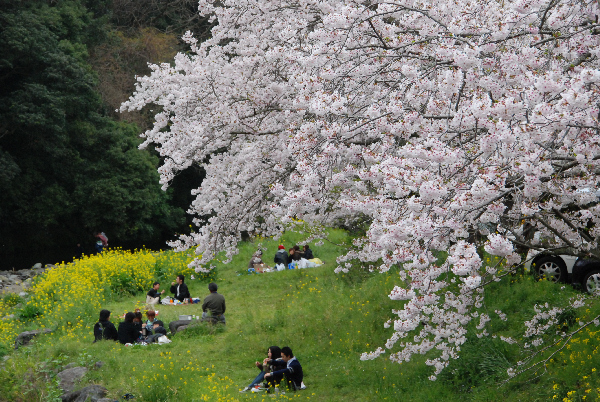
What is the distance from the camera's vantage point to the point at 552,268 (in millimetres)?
9883

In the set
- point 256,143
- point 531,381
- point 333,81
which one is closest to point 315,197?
point 333,81

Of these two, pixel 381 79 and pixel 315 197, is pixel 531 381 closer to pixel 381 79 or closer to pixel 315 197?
pixel 315 197

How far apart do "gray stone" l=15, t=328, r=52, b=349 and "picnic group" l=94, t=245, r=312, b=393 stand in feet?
4.44

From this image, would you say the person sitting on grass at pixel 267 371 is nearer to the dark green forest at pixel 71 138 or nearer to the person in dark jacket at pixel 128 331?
the person in dark jacket at pixel 128 331

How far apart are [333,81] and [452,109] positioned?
49.5 inches

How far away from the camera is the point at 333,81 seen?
239 inches

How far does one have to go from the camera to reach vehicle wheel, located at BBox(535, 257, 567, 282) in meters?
9.71

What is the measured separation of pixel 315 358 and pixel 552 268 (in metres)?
4.10

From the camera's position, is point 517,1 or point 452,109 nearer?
point 517,1

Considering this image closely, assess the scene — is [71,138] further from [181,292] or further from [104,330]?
[104,330]

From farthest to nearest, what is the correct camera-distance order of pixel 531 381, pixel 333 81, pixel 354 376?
pixel 354 376 → pixel 531 381 → pixel 333 81

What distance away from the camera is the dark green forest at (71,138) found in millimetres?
20656

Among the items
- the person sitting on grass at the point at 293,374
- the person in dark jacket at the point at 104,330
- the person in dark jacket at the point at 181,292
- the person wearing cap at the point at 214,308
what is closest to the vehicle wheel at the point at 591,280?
the person sitting on grass at the point at 293,374

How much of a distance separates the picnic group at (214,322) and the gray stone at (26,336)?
135cm
